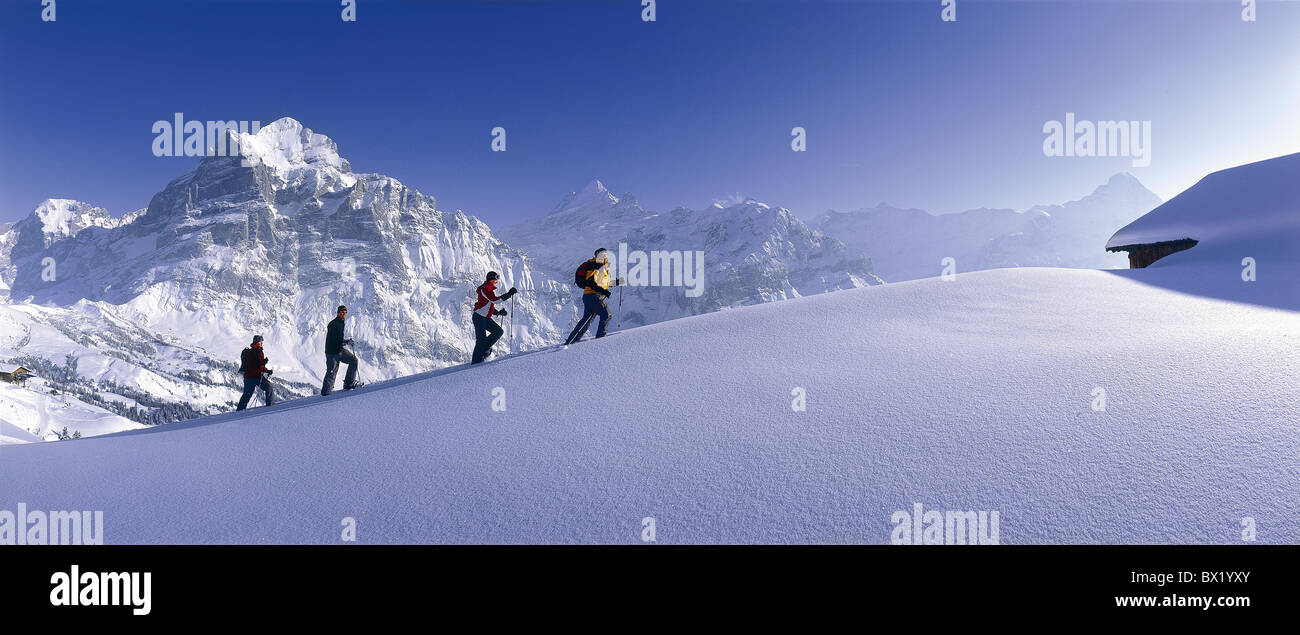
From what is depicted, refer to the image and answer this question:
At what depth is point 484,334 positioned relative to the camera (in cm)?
1115

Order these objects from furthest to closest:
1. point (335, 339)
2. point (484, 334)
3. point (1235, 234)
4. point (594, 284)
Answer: point (1235, 234) → point (335, 339) → point (484, 334) → point (594, 284)

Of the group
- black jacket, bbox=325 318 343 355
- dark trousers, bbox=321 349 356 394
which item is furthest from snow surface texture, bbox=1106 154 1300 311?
black jacket, bbox=325 318 343 355

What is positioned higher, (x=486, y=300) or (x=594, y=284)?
(x=594, y=284)

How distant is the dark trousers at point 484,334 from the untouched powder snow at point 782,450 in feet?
7.78

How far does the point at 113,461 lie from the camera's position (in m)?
6.60

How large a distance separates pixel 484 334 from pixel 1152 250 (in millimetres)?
19890

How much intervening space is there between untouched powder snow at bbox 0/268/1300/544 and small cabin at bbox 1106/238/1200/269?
34.1 ft

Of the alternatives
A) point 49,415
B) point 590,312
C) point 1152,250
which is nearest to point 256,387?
point 590,312

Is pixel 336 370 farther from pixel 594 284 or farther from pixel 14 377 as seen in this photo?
pixel 14 377

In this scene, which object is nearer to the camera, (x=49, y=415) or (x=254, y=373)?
(x=254, y=373)

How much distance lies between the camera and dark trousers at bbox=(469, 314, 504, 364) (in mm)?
10929

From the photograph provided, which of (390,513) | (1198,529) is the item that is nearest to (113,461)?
(390,513)

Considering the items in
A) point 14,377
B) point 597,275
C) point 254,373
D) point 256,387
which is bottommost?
point 14,377

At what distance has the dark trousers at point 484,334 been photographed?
10929 mm
